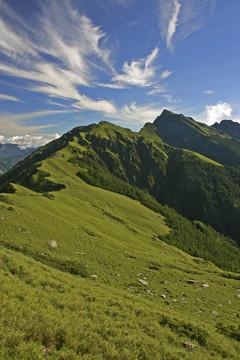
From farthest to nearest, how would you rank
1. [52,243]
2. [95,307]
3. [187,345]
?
[52,243] < [95,307] < [187,345]

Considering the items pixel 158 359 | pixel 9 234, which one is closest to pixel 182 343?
pixel 158 359

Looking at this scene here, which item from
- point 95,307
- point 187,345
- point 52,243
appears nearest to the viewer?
point 187,345

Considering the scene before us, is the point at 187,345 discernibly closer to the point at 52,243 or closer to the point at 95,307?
the point at 95,307

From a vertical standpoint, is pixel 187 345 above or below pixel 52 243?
above

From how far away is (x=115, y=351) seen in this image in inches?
473

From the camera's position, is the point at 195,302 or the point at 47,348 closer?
the point at 47,348

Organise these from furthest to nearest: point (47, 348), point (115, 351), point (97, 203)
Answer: point (97, 203), point (115, 351), point (47, 348)

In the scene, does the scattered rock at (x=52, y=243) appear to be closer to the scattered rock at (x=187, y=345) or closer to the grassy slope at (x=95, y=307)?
the grassy slope at (x=95, y=307)

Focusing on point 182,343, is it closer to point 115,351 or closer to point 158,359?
point 158,359

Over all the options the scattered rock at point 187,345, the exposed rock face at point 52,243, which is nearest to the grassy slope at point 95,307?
the scattered rock at point 187,345

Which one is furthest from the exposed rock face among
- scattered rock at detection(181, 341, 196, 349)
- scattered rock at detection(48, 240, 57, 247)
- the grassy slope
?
scattered rock at detection(181, 341, 196, 349)

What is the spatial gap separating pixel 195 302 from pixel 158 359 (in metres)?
24.1

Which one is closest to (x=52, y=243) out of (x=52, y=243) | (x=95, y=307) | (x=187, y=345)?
(x=52, y=243)

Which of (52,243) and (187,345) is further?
(52,243)
